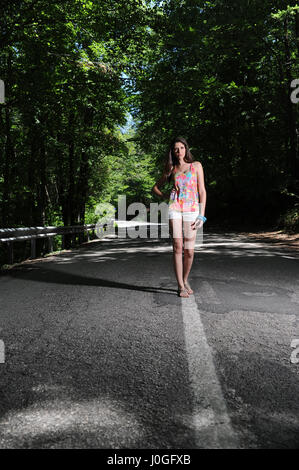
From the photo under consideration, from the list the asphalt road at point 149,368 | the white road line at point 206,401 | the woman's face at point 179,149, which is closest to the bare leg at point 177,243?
the asphalt road at point 149,368

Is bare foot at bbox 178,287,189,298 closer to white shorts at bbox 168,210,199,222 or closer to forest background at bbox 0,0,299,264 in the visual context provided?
white shorts at bbox 168,210,199,222

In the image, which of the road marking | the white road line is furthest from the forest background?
the white road line

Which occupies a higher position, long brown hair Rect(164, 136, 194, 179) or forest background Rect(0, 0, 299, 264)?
forest background Rect(0, 0, 299, 264)

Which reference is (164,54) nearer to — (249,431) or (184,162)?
(184,162)

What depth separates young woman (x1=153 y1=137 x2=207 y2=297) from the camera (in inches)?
181

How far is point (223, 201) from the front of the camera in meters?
29.3

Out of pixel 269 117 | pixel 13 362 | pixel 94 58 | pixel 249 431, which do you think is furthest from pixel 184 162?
pixel 269 117

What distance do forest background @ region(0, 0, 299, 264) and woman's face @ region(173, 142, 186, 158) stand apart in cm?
678

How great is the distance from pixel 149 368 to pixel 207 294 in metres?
2.37

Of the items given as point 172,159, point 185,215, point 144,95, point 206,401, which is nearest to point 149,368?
point 206,401

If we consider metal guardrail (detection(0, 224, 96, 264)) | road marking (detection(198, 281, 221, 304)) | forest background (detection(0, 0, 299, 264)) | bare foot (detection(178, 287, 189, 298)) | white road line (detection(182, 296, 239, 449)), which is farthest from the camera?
forest background (detection(0, 0, 299, 264))

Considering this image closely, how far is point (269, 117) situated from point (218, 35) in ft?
26.3

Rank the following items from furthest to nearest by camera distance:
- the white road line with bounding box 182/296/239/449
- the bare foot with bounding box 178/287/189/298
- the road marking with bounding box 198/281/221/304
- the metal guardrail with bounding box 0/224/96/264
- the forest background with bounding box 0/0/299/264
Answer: the forest background with bounding box 0/0/299/264
the metal guardrail with bounding box 0/224/96/264
the bare foot with bounding box 178/287/189/298
the road marking with bounding box 198/281/221/304
the white road line with bounding box 182/296/239/449

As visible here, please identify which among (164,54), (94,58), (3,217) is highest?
(164,54)
